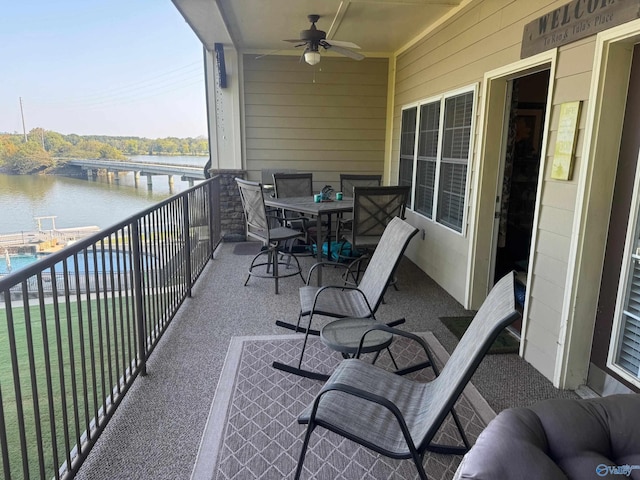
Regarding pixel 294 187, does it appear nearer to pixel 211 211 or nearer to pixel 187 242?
pixel 211 211

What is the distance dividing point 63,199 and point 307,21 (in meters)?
8.73

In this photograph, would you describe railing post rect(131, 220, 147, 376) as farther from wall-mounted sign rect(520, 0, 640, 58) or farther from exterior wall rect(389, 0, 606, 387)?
wall-mounted sign rect(520, 0, 640, 58)

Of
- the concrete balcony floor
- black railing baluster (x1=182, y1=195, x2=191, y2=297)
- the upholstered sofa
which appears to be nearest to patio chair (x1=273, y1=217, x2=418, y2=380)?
the concrete balcony floor

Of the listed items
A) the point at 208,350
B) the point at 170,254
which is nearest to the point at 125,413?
the point at 208,350

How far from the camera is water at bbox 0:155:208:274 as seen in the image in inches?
361

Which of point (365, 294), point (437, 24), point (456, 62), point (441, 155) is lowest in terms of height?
point (365, 294)

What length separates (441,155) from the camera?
14.4 ft

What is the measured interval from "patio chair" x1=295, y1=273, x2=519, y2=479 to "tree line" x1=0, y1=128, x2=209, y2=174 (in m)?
7.86

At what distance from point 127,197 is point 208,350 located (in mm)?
7313

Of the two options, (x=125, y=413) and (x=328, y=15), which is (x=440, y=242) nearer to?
(x=328, y=15)

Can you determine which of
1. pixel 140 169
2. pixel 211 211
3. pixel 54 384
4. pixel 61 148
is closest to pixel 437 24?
pixel 211 211

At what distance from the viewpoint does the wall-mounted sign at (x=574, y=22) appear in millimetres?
2019

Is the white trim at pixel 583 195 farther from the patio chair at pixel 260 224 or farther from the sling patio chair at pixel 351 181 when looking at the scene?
the sling patio chair at pixel 351 181

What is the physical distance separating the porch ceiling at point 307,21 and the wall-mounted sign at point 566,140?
79.9 inches
